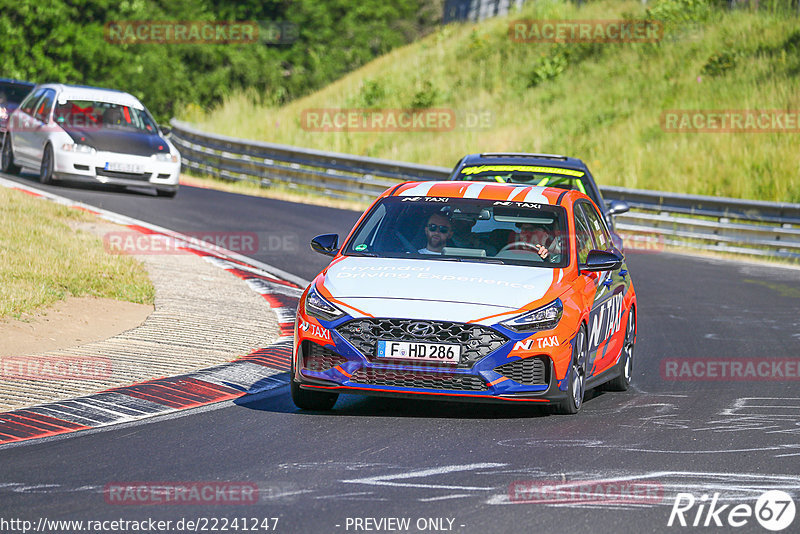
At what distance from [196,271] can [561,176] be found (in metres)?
4.42

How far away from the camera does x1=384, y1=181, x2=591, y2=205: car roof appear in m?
9.99

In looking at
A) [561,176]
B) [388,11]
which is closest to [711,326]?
[561,176]

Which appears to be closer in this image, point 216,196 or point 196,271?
point 196,271

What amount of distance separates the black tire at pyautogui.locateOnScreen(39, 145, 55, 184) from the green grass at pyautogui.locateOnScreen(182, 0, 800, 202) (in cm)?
1181

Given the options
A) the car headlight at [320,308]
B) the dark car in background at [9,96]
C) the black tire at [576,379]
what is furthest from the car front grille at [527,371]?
the dark car in background at [9,96]

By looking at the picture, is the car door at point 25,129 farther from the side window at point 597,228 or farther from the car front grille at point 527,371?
the car front grille at point 527,371

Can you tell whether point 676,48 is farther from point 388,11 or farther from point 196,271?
point 388,11

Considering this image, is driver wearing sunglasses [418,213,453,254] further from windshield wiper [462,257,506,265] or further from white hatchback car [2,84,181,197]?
white hatchback car [2,84,181,197]

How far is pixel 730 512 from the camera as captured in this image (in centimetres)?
648

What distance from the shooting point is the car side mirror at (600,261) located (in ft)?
30.6

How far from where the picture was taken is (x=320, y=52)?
65.4 meters

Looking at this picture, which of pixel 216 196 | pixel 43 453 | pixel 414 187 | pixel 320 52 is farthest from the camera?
pixel 320 52

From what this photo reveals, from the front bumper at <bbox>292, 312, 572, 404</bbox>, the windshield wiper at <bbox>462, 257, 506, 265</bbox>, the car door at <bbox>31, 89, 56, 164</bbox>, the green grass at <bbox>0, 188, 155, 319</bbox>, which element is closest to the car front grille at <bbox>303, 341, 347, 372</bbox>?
the front bumper at <bbox>292, 312, 572, 404</bbox>

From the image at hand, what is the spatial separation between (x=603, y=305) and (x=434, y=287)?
5.63 feet
